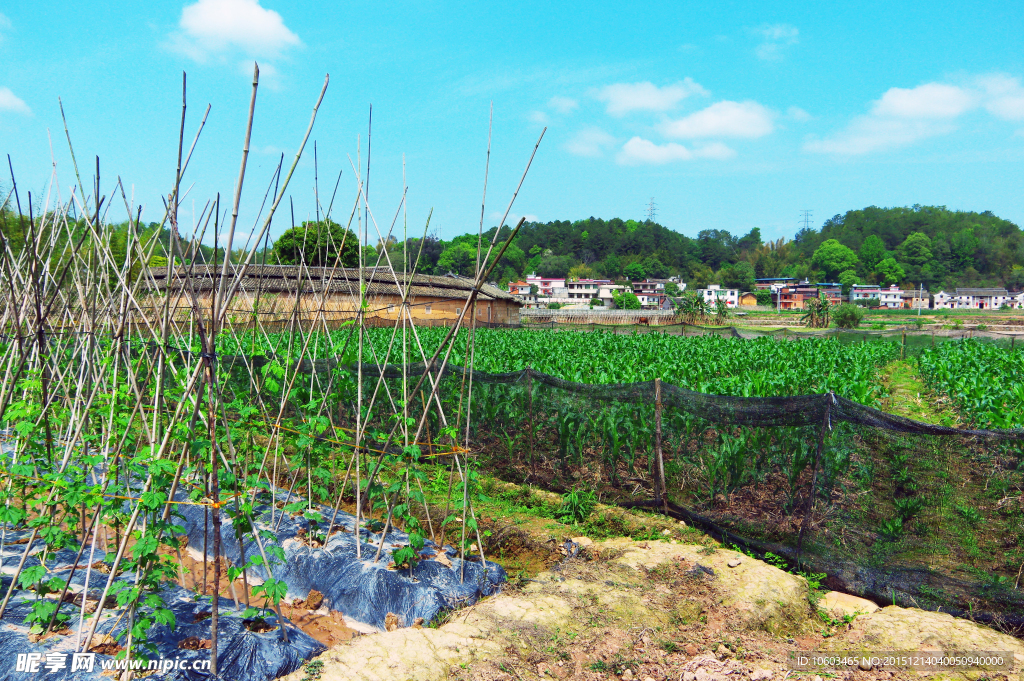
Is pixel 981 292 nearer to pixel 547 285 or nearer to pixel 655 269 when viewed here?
pixel 655 269

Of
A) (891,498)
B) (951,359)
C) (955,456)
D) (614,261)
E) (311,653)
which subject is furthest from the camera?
(614,261)

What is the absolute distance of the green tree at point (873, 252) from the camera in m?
132

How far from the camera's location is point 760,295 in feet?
365

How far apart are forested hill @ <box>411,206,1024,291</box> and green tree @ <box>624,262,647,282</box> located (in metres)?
0.26

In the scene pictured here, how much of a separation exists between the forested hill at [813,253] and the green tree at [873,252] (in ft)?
0.73

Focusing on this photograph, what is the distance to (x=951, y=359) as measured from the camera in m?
14.6

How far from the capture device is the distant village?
98.9m

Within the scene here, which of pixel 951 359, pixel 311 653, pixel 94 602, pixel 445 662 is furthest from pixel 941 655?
pixel 951 359

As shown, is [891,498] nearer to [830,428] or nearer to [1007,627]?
[830,428]

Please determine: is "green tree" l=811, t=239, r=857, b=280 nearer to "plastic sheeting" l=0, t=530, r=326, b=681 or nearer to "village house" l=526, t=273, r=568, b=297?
"village house" l=526, t=273, r=568, b=297

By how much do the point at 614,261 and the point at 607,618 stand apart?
12424 centimetres

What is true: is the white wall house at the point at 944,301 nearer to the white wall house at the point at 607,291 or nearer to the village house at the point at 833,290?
the village house at the point at 833,290

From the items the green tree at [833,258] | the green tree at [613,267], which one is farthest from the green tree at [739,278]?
the green tree at [833,258]

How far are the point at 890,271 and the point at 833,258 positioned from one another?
42.3ft
